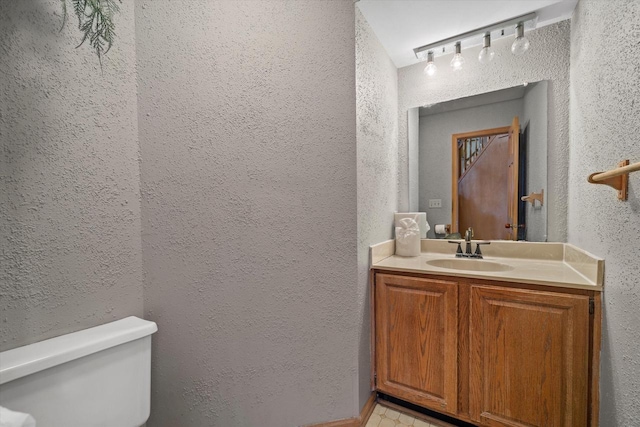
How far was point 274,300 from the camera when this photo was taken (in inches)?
44.3

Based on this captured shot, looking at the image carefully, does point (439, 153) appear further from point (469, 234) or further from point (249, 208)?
point (249, 208)

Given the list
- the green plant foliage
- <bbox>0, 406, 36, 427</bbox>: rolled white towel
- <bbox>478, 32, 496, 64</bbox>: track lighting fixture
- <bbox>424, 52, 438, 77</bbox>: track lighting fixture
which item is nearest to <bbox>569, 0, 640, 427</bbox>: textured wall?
<bbox>478, 32, 496, 64</bbox>: track lighting fixture

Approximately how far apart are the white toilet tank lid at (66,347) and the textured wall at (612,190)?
159cm

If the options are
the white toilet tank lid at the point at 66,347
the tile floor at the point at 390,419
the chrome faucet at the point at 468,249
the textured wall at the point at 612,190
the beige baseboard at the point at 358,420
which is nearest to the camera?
the white toilet tank lid at the point at 66,347

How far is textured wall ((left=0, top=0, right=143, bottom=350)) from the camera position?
73cm

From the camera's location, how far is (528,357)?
3.57 ft

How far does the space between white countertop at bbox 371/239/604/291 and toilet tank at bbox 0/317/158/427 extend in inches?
43.6

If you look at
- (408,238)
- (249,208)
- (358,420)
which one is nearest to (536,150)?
(408,238)

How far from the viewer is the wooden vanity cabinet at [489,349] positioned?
101 cm

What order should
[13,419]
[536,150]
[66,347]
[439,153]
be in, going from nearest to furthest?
[13,419], [66,347], [536,150], [439,153]

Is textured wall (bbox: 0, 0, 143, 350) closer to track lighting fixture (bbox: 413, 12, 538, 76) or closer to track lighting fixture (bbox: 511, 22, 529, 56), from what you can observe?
track lighting fixture (bbox: 413, 12, 538, 76)

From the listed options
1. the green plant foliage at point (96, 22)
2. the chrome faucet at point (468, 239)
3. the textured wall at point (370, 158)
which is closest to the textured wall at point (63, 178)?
the green plant foliage at point (96, 22)

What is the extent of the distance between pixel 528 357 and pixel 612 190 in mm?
743

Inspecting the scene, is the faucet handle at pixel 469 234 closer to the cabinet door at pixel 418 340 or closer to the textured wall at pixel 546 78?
the textured wall at pixel 546 78
